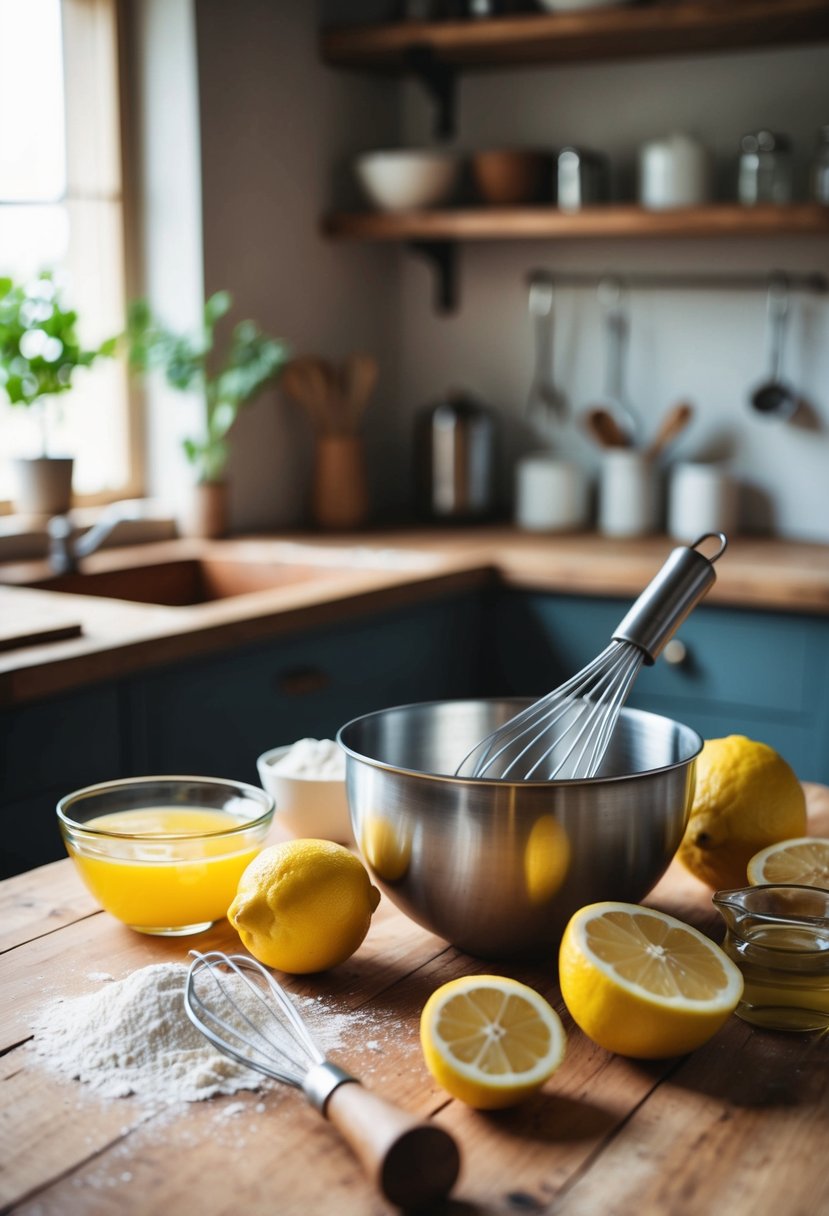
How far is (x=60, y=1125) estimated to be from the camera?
0.68 m

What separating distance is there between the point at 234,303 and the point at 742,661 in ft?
4.07

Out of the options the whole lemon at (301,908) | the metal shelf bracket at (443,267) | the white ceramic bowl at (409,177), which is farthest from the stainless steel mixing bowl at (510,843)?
the metal shelf bracket at (443,267)

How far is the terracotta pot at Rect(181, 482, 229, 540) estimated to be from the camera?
2.64 meters

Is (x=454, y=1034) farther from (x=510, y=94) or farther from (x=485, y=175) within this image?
(x=510, y=94)

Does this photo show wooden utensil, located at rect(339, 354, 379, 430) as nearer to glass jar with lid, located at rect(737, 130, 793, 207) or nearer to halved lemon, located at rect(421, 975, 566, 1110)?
glass jar with lid, located at rect(737, 130, 793, 207)

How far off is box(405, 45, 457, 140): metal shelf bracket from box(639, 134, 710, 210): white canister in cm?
52

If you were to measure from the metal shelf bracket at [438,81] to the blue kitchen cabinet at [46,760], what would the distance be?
1.62 meters

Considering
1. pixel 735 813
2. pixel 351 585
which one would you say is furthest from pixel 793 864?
pixel 351 585

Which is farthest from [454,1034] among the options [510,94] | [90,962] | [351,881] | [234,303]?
[510,94]

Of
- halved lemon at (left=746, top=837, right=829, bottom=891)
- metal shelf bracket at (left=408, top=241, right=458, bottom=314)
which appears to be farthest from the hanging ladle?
halved lemon at (left=746, top=837, right=829, bottom=891)

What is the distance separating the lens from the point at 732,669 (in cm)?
229

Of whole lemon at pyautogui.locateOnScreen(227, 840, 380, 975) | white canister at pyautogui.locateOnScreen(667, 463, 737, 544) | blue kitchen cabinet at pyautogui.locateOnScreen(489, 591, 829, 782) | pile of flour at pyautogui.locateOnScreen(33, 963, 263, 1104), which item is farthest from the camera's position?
white canister at pyautogui.locateOnScreen(667, 463, 737, 544)

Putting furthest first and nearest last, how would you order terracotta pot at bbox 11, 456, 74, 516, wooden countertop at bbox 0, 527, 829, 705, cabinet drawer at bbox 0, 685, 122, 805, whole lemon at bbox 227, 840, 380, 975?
terracotta pot at bbox 11, 456, 74, 516 → wooden countertop at bbox 0, 527, 829, 705 → cabinet drawer at bbox 0, 685, 122, 805 → whole lemon at bbox 227, 840, 380, 975

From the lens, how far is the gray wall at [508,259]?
2662 millimetres
